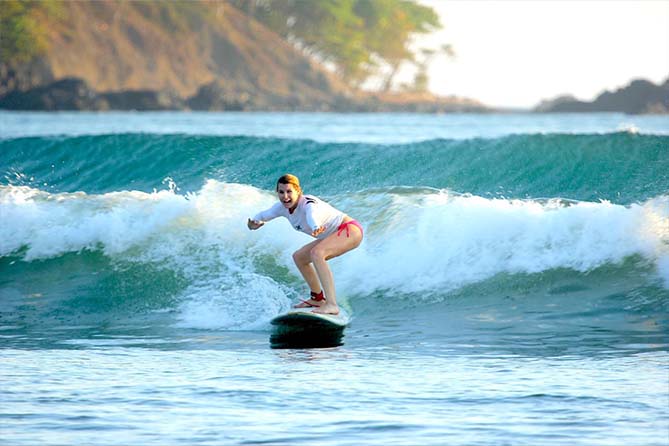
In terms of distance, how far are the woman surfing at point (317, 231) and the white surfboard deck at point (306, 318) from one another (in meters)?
0.06

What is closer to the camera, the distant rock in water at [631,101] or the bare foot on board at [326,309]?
the bare foot on board at [326,309]

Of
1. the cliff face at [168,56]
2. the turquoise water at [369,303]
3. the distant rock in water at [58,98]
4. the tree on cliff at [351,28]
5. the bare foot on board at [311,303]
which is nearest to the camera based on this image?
the turquoise water at [369,303]

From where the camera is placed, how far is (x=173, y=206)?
50.2 feet

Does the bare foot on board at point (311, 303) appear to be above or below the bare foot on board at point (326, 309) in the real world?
above

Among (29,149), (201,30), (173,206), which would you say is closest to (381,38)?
(201,30)

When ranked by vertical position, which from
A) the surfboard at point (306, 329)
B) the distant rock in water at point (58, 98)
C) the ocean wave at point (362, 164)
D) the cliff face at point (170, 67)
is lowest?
the surfboard at point (306, 329)

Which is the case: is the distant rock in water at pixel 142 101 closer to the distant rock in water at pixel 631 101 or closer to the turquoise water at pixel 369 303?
the distant rock in water at pixel 631 101

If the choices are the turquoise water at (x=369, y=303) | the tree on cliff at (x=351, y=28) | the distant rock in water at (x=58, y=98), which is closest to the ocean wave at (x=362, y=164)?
the turquoise water at (x=369, y=303)

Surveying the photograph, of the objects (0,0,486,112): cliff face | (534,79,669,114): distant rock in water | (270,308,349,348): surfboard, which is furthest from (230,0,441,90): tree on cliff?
(270,308,349,348): surfboard

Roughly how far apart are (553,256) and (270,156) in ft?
31.7

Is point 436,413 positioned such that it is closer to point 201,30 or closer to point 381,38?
point 201,30

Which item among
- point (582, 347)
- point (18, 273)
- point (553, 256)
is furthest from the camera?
point (18, 273)

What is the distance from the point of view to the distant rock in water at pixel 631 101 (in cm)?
7331

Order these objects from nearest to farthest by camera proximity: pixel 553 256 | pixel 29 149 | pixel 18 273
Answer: pixel 553 256 < pixel 18 273 < pixel 29 149
